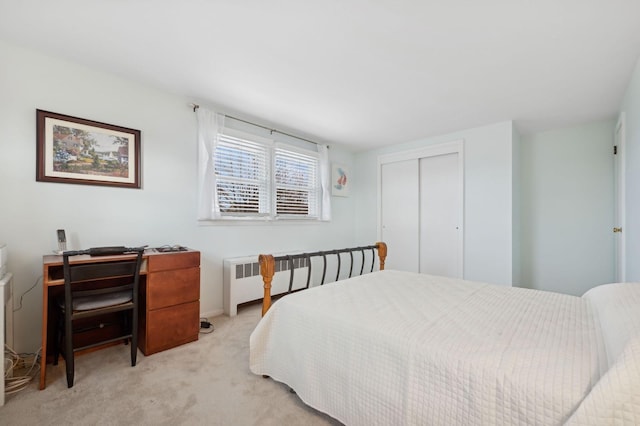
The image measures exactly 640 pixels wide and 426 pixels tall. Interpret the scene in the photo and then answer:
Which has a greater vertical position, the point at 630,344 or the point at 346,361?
the point at 630,344

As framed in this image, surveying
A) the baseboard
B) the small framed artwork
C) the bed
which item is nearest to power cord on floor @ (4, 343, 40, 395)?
the baseboard

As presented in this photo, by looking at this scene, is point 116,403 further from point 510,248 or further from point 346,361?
point 510,248

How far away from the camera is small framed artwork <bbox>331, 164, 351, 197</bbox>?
441 cm

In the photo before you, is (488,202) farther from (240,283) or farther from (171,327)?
(171,327)

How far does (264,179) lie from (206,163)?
778 millimetres

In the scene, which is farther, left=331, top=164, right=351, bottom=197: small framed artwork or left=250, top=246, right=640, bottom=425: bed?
left=331, top=164, right=351, bottom=197: small framed artwork

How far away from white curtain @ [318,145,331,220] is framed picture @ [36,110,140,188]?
235 centimetres

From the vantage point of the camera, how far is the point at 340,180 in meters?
4.54

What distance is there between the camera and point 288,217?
12.2 ft

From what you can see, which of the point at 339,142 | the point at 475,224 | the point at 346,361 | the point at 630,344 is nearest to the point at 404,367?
the point at 346,361

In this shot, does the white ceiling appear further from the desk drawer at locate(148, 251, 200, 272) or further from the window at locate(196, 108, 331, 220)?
the desk drawer at locate(148, 251, 200, 272)

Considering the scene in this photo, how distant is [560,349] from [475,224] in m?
2.80

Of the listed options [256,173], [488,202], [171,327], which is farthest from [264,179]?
[488,202]

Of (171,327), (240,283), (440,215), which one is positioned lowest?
(171,327)
